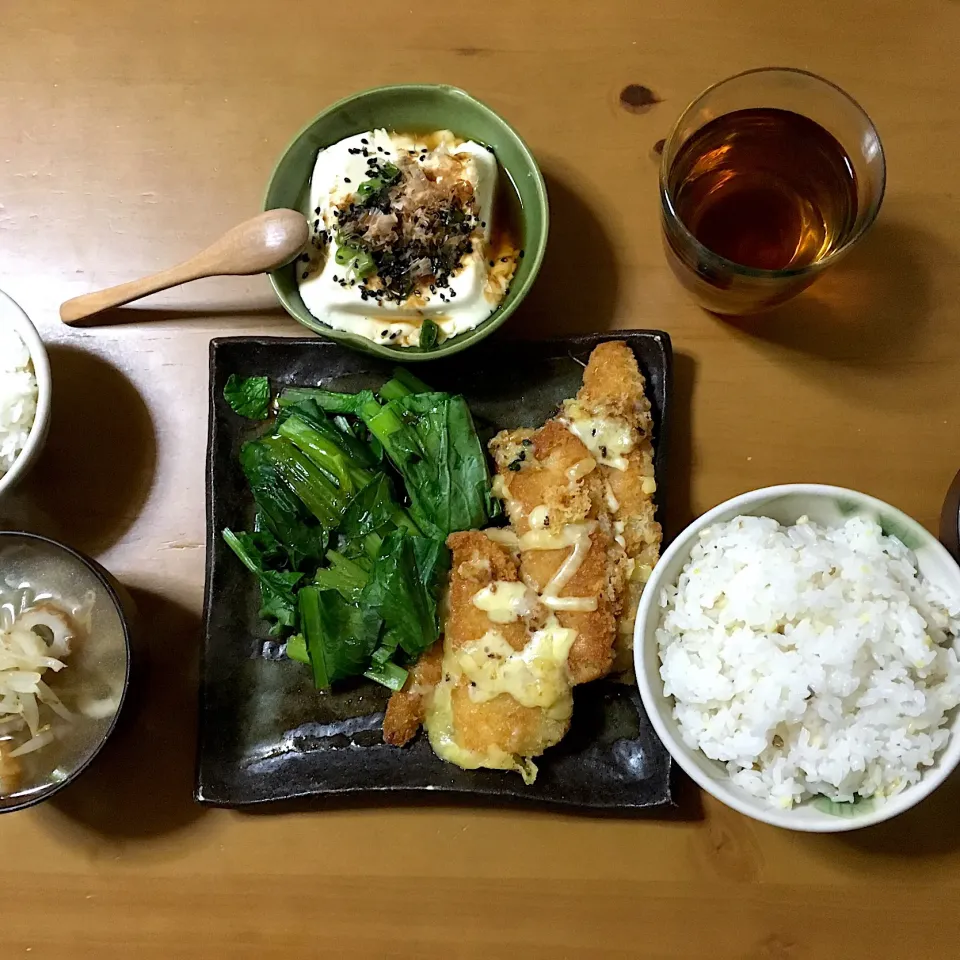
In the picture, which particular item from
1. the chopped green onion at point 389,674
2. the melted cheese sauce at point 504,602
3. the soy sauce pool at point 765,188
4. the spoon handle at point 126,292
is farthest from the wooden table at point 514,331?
the melted cheese sauce at point 504,602

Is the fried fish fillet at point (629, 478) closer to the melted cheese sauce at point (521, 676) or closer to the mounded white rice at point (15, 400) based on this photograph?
the melted cheese sauce at point (521, 676)

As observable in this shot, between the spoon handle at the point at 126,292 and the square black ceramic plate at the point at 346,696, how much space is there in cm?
16

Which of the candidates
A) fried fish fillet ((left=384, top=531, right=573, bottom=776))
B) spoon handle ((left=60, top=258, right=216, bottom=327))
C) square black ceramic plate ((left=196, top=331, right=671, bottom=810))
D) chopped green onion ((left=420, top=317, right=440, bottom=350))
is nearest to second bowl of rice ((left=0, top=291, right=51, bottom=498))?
spoon handle ((left=60, top=258, right=216, bottom=327))

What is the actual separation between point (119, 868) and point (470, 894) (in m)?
0.77

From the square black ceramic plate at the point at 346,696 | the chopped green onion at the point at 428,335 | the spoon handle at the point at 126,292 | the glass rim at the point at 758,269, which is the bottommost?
the square black ceramic plate at the point at 346,696

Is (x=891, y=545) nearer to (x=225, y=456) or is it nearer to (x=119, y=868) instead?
(x=225, y=456)

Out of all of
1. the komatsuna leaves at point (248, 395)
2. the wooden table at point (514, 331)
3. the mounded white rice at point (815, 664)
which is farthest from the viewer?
the komatsuna leaves at point (248, 395)

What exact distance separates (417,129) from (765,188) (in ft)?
2.59

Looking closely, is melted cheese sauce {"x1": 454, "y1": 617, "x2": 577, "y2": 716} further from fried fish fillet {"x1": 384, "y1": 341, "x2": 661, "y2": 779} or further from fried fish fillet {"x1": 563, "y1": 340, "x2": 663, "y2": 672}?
fried fish fillet {"x1": 563, "y1": 340, "x2": 663, "y2": 672}

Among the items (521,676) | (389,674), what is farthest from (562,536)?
(389,674)

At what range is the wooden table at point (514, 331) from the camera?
72.9 inches

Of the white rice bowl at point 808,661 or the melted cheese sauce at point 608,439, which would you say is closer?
the white rice bowl at point 808,661

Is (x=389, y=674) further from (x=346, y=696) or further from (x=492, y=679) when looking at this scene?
(x=492, y=679)

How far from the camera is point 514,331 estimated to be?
203cm
